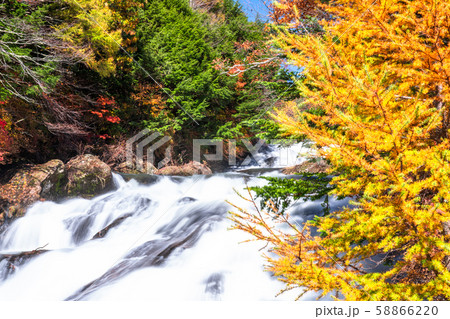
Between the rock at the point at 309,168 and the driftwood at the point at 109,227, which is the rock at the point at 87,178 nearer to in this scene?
the driftwood at the point at 109,227

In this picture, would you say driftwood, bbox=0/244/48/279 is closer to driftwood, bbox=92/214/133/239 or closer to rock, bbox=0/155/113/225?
driftwood, bbox=92/214/133/239

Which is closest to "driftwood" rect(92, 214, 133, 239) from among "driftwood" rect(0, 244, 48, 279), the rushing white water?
the rushing white water

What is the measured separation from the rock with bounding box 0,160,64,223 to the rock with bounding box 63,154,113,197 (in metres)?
0.35

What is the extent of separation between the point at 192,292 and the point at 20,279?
3525 millimetres

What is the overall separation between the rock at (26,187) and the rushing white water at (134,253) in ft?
1.02

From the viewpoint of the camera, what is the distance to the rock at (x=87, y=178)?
8.49 meters

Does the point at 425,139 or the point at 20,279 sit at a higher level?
the point at 425,139

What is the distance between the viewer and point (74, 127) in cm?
975

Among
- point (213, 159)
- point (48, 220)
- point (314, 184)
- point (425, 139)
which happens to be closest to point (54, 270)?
point (48, 220)

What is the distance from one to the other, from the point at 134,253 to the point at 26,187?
470cm

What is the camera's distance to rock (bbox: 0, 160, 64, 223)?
7.25 meters

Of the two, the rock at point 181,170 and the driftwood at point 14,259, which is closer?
the driftwood at point 14,259

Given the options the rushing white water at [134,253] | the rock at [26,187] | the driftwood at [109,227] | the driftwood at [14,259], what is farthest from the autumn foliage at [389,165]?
the rock at [26,187]

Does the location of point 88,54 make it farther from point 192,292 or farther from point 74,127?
point 192,292
